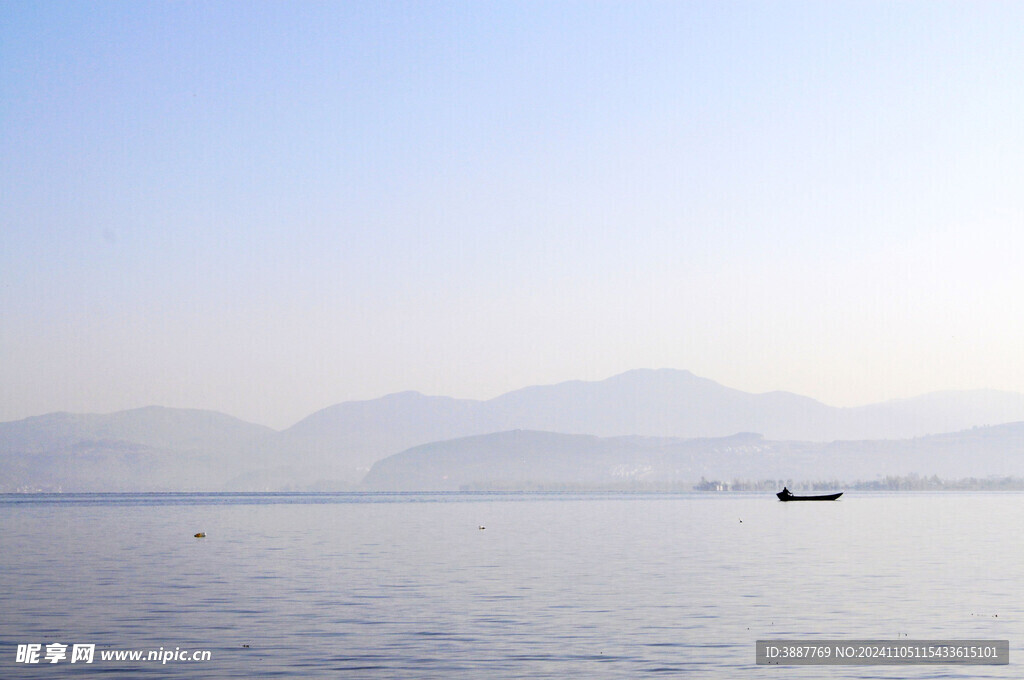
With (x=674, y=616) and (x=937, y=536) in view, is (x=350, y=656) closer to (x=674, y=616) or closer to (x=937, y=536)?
(x=674, y=616)

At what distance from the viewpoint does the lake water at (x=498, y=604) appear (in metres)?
37.4

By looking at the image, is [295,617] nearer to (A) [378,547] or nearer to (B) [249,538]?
(A) [378,547]

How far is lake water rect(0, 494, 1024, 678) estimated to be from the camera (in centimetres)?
3741

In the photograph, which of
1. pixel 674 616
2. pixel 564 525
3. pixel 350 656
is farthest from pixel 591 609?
pixel 564 525

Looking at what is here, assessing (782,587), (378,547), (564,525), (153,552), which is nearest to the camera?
(782,587)

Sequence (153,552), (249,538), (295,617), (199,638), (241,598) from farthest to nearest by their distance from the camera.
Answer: (249,538)
(153,552)
(241,598)
(295,617)
(199,638)

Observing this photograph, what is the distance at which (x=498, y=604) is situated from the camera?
51969mm

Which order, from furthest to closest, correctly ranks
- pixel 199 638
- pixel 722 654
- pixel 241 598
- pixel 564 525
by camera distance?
pixel 564 525
pixel 241 598
pixel 199 638
pixel 722 654

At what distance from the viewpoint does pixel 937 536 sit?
110 metres

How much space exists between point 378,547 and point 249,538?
20.5m

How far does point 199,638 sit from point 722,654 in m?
19.3

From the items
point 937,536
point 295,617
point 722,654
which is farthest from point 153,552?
point 937,536

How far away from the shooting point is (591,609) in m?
50.1

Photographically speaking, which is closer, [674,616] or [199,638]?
[199,638]
